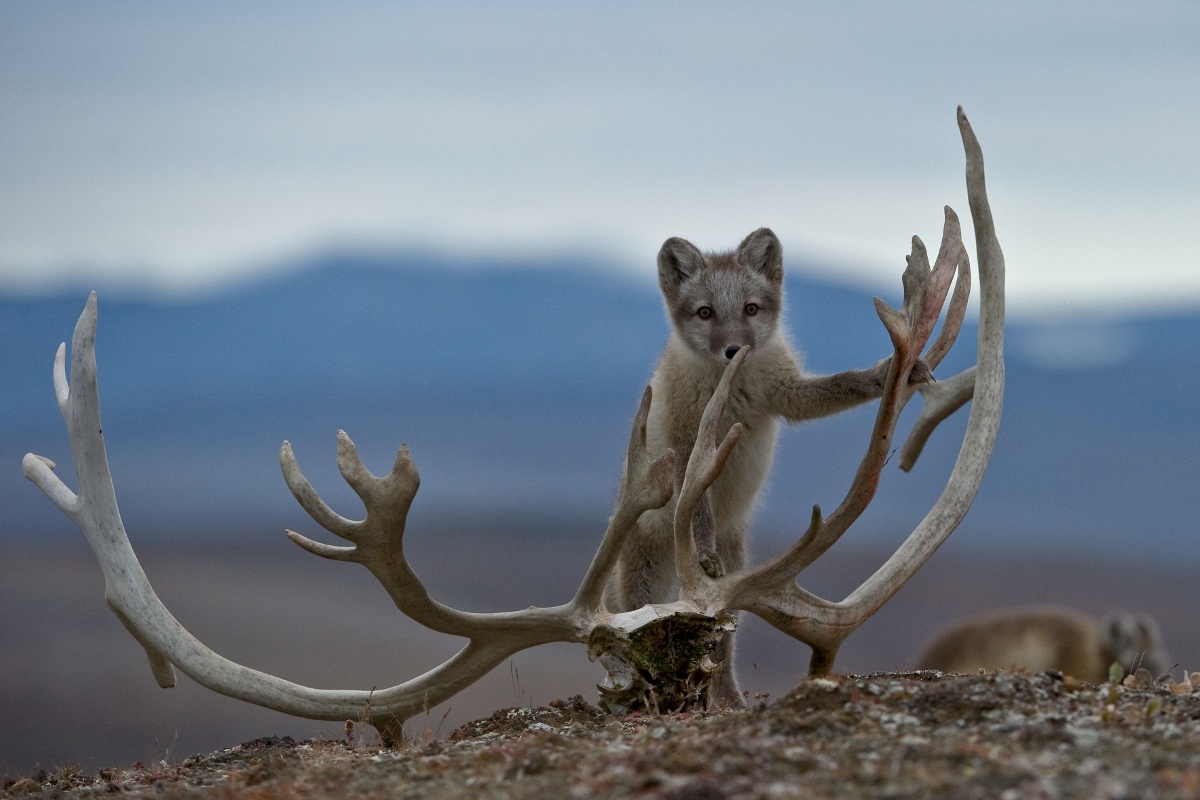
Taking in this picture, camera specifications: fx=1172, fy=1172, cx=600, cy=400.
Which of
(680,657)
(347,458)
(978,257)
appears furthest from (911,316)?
(347,458)

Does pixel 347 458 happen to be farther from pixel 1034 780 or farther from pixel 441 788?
pixel 1034 780

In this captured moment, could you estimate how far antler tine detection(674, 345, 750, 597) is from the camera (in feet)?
21.7

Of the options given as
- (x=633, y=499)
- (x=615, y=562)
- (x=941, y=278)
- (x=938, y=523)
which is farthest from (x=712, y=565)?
(x=941, y=278)

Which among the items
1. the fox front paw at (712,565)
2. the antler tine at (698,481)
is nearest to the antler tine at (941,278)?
the antler tine at (698,481)

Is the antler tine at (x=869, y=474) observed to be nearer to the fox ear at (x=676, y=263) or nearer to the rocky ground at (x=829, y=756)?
the rocky ground at (x=829, y=756)

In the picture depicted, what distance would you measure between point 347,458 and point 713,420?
2.07 meters

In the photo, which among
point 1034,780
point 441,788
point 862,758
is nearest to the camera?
point 1034,780

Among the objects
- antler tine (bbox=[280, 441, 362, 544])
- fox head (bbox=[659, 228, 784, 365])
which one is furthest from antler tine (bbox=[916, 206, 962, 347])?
antler tine (bbox=[280, 441, 362, 544])

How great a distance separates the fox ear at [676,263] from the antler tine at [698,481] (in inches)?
85.6

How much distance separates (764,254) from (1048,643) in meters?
9.15

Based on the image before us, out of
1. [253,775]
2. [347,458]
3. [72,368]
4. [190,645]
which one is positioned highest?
[72,368]

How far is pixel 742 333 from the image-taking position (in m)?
8.36

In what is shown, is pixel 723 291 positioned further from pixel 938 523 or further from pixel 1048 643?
pixel 1048 643

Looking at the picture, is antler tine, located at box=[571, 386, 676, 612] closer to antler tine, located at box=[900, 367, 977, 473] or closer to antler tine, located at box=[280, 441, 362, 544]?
antler tine, located at box=[280, 441, 362, 544]
